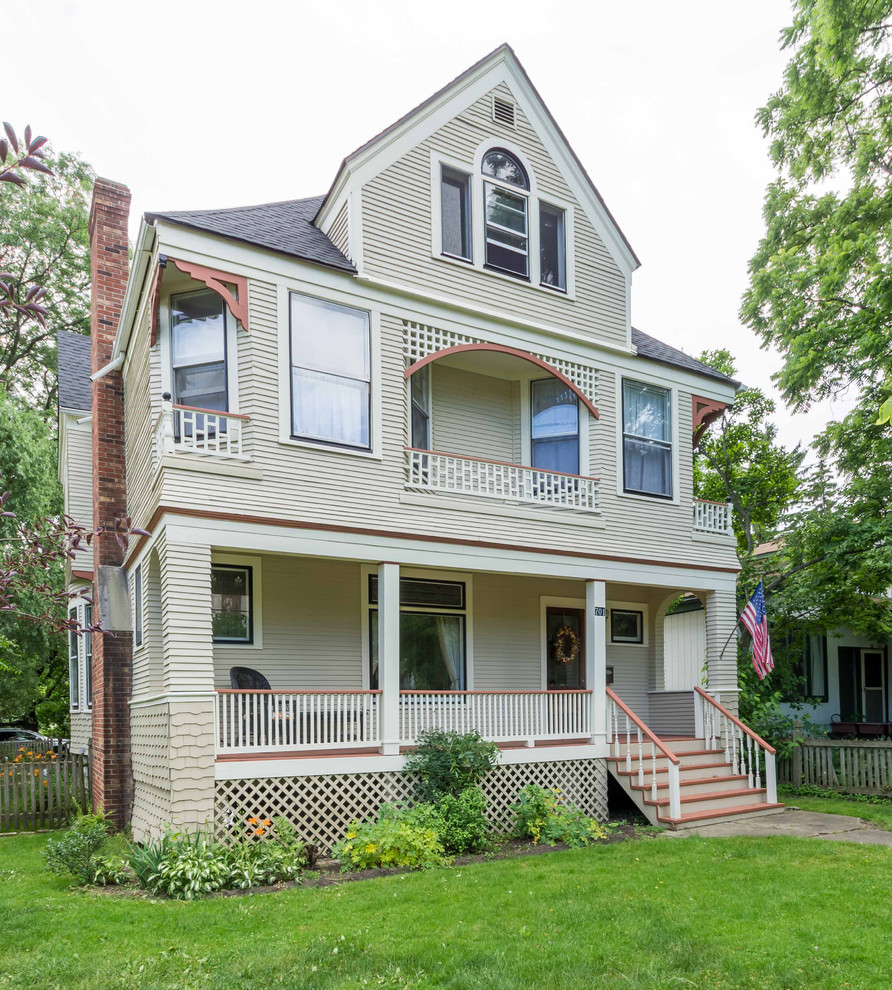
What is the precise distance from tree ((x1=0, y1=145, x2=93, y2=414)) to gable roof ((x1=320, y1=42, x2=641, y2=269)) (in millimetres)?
21244

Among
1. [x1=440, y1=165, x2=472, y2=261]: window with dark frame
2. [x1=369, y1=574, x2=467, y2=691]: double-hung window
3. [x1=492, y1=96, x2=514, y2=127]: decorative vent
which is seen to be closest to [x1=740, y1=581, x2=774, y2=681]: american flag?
[x1=369, y1=574, x2=467, y2=691]: double-hung window

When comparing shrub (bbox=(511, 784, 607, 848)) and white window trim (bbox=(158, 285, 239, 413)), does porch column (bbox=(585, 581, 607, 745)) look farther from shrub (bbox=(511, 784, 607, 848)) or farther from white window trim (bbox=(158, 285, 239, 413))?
white window trim (bbox=(158, 285, 239, 413))

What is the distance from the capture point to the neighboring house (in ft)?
33.9

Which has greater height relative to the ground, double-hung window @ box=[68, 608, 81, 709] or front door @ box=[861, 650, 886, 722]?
double-hung window @ box=[68, 608, 81, 709]

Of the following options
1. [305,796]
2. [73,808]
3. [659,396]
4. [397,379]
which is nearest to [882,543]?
[659,396]

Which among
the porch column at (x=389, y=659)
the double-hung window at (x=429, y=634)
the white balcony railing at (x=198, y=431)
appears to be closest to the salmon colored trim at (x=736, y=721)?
the double-hung window at (x=429, y=634)

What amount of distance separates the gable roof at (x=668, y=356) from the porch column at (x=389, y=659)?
6.11 metres

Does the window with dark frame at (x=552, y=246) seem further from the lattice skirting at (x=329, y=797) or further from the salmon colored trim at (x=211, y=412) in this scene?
the lattice skirting at (x=329, y=797)

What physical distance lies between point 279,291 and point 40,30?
4531mm

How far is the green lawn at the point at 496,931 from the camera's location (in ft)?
19.8

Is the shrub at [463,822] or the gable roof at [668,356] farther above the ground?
the gable roof at [668,356]

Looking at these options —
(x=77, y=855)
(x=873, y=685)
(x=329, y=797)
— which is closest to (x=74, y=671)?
(x=77, y=855)

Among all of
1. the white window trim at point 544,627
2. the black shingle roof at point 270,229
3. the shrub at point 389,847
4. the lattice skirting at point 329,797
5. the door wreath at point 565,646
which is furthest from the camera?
the door wreath at point 565,646

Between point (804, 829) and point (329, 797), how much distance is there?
653cm
